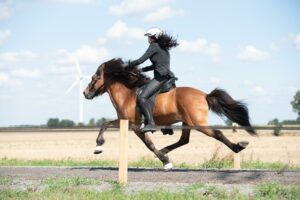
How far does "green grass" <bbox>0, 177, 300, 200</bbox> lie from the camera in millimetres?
10312

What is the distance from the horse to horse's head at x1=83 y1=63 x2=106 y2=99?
0.40m

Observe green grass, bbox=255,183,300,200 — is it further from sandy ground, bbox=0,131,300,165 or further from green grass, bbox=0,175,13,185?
sandy ground, bbox=0,131,300,165

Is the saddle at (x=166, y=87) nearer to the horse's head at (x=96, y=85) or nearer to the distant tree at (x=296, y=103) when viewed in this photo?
the horse's head at (x=96, y=85)

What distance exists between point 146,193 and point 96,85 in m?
5.03

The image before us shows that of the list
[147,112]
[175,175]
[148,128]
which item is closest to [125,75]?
[147,112]

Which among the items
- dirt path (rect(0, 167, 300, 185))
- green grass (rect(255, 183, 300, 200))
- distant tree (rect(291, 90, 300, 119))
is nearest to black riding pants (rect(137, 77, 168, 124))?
dirt path (rect(0, 167, 300, 185))

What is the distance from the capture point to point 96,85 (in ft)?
50.1

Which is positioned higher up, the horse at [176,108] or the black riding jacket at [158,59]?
the black riding jacket at [158,59]

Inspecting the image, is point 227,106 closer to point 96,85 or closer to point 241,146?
point 241,146

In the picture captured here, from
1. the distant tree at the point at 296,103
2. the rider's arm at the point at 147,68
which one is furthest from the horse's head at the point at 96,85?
the distant tree at the point at 296,103

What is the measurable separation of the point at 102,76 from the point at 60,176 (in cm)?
305

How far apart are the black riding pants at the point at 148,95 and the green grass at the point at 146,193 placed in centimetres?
236

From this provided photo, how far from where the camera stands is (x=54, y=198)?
10547 mm

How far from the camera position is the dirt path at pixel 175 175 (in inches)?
465
